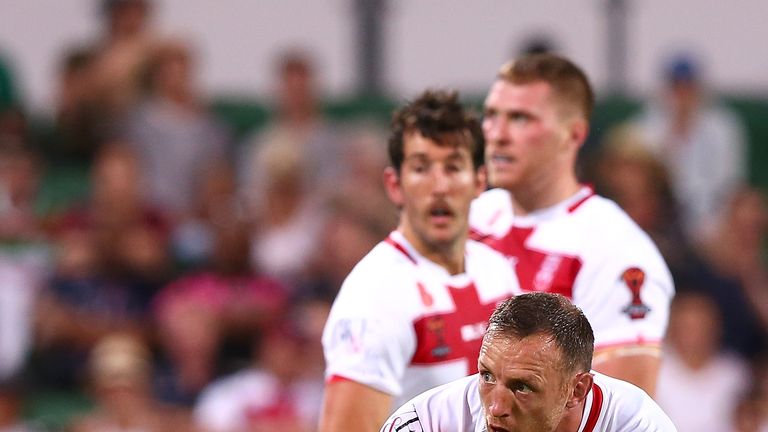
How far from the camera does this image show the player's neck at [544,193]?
4.87 m

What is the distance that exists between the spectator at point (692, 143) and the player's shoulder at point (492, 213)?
4394 mm

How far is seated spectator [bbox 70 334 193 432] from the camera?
309 inches

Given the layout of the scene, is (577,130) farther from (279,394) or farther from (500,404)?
(279,394)

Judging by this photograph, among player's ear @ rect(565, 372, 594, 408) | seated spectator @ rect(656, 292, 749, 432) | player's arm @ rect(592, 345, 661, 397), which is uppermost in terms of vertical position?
player's ear @ rect(565, 372, 594, 408)

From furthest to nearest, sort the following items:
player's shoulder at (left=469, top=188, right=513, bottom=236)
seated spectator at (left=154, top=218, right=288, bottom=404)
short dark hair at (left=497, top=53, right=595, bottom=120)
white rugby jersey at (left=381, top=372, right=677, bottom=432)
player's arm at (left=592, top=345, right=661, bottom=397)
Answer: seated spectator at (left=154, top=218, right=288, bottom=404), player's shoulder at (left=469, top=188, right=513, bottom=236), short dark hair at (left=497, top=53, right=595, bottom=120), player's arm at (left=592, top=345, right=661, bottom=397), white rugby jersey at (left=381, top=372, right=677, bottom=432)

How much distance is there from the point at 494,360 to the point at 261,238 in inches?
221

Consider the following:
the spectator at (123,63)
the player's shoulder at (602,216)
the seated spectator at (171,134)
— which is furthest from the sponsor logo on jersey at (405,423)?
the spectator at (123,63)

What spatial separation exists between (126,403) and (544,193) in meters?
3.59

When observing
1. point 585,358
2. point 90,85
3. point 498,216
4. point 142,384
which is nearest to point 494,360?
point 585,358

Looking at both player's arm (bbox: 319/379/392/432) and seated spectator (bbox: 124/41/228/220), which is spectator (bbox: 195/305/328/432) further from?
player's arm (bbox: 319/379/392/432)

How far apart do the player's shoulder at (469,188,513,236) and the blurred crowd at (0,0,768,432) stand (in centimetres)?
287

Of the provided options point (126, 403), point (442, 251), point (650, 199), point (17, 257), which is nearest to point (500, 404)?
point (442, 251)

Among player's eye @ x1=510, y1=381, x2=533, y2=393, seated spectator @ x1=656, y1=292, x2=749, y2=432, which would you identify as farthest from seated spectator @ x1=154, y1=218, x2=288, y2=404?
player's eye @ x1=510, y1=381, x2=533, y2=393

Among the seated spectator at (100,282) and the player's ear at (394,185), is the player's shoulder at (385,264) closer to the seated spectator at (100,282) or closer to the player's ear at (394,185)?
the player's ear at (394,185)
